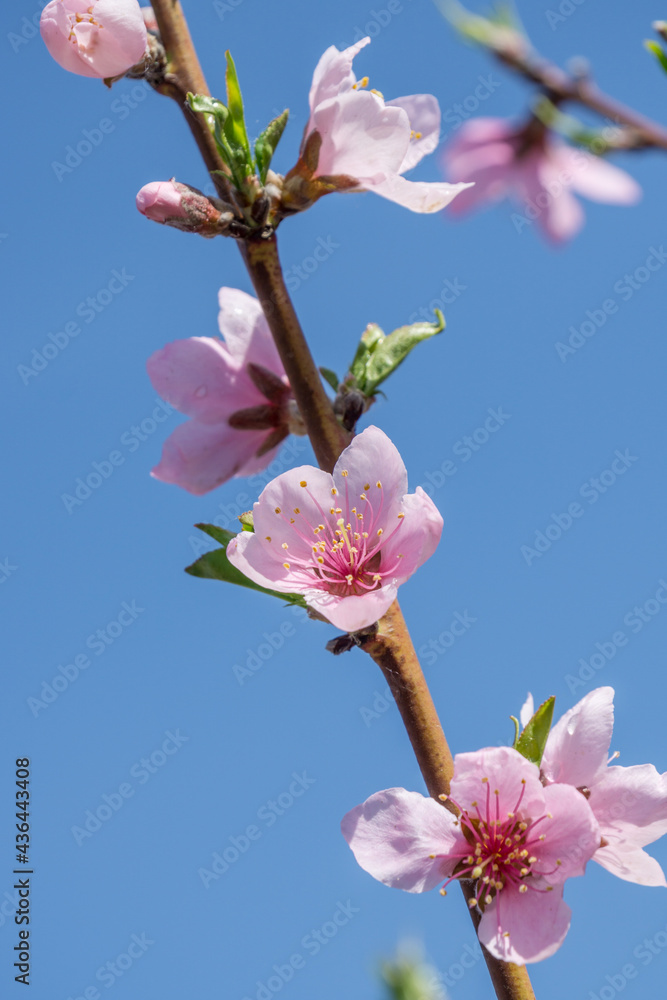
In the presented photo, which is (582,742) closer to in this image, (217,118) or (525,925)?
(525,925)

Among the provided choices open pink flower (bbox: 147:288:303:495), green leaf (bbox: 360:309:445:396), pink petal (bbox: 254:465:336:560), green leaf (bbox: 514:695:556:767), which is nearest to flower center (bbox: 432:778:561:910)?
green leaf (bbox: 514:695:556:767)

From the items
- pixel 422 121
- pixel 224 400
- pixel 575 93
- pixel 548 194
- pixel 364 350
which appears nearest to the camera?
pixel 575 93

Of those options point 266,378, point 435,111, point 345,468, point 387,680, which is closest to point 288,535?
point 345,468

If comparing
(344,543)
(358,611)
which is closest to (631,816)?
(358,611)

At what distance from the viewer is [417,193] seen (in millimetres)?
2039

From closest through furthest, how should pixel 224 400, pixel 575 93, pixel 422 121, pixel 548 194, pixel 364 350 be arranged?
pixel 575 93 < pixel 548 194 < pixel 364 350 < pixel 422 121 < pixel 224 400

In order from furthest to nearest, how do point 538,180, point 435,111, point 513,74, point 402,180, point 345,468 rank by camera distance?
point 435,111 → point 402,180 → point 345,468 → point 538,180 → point 513,74

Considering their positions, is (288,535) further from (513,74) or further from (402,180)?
(513,74)

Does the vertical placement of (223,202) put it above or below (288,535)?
above

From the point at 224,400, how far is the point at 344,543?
622 millimetres

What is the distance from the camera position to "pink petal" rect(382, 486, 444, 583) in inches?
69.7

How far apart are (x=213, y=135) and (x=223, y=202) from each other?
0.14 meters

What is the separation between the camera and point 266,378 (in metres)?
2.37

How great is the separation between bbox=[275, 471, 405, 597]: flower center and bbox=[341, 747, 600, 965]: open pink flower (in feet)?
1.43
